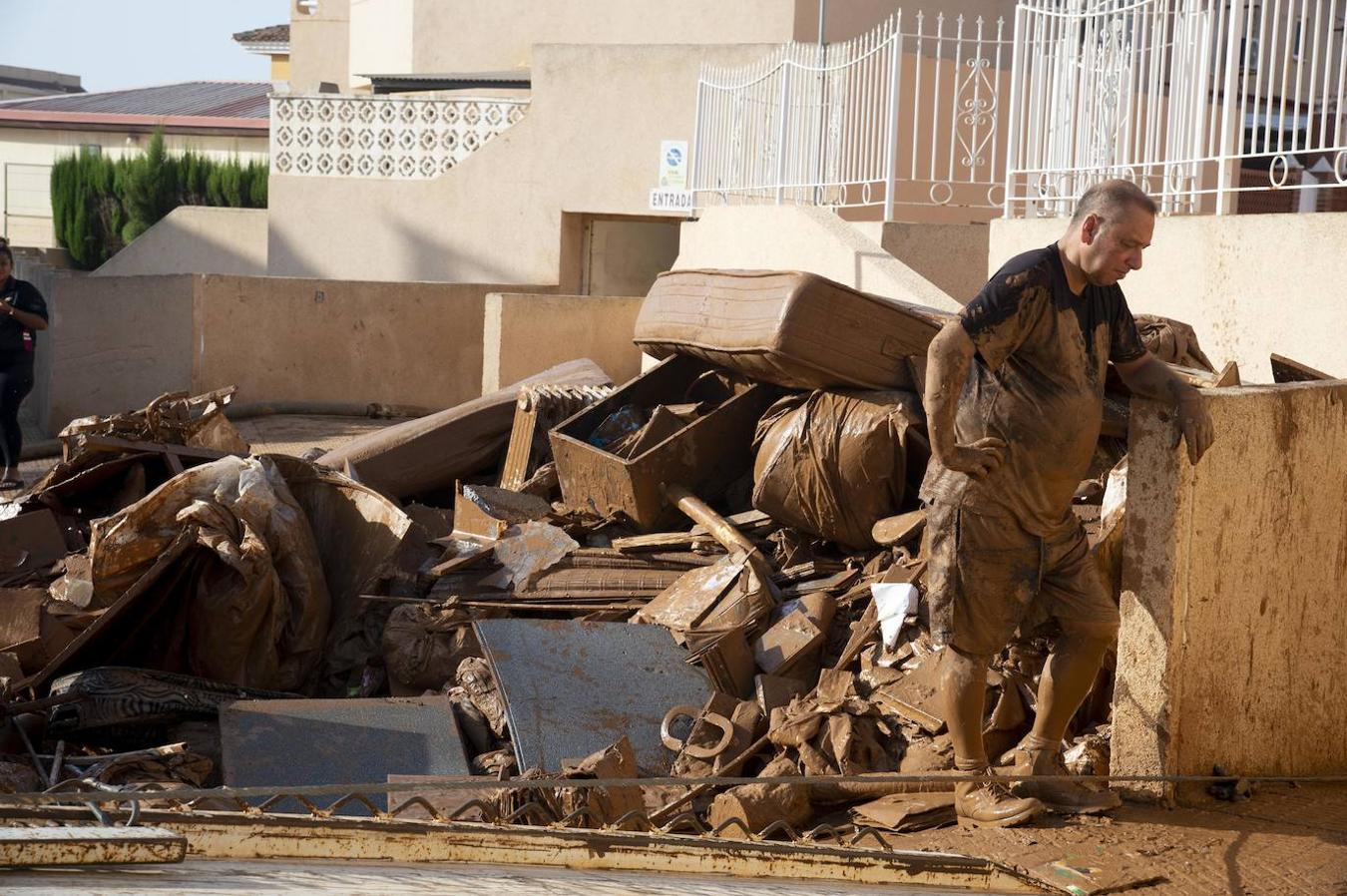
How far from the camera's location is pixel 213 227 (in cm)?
1952

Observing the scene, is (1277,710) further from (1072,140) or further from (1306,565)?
(1072,140)

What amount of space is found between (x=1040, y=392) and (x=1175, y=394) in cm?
40

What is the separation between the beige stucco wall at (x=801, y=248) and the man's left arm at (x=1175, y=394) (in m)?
3.49

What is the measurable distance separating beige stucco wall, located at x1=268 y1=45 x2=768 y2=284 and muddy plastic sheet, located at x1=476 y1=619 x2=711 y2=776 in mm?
10016

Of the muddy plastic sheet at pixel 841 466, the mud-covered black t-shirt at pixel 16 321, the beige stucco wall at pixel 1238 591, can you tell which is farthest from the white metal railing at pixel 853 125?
the mud-covered black t-shirt at pixel 16 321

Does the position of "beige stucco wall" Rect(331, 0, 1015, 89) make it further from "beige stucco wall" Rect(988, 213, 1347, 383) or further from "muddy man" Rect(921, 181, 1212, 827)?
"muddy man" Rect(921, 181, 1212, 827)

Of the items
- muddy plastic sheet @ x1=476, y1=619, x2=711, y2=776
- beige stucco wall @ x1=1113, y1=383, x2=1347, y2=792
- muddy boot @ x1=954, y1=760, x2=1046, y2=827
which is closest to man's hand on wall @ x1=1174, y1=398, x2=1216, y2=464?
beige stucco wall @ x1=1113, y1=383, x2=1347, y2=792

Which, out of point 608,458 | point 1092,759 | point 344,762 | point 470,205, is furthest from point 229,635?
point 470,205

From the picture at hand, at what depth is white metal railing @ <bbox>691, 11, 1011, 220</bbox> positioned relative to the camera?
31.3ft

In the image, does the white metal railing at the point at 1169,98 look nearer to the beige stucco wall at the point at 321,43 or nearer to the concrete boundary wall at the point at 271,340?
the concrete boundary wall at the point at 271,340

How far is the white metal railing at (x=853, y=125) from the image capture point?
9555mm

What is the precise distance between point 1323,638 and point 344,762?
11.1 feet

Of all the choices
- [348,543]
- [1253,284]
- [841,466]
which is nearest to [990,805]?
[841,466]

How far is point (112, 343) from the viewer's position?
1292cm
